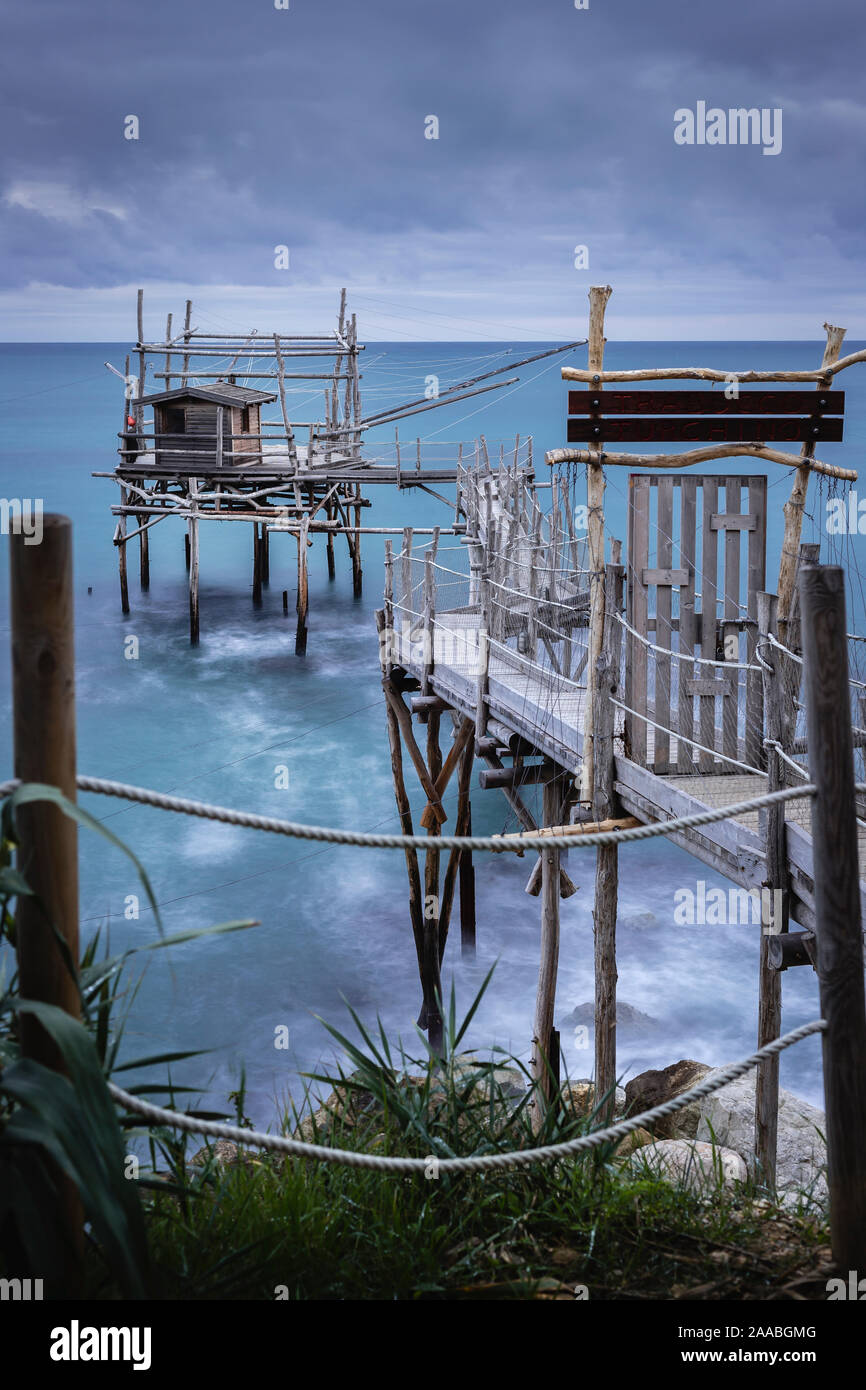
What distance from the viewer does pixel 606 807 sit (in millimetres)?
7246

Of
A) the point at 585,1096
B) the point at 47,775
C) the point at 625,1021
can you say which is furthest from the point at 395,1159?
the point at 625,1021

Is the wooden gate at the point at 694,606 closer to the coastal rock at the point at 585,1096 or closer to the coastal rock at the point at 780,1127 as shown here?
the coastal rock at the point at 780,1127

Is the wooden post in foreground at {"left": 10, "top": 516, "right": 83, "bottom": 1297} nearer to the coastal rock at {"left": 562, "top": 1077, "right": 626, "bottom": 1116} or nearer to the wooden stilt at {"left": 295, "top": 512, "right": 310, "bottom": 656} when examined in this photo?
the coastal rock at {"left": 562, "top": 1077, "right": 626, "bottom": 1116}

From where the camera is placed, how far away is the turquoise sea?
1216cm

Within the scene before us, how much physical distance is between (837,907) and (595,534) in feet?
14.8

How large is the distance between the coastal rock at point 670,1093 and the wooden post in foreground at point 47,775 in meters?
6.67

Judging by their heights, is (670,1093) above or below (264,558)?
below

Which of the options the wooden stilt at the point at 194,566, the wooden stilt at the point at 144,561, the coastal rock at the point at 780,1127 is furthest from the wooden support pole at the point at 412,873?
the wooden stilt at the point at 144,561

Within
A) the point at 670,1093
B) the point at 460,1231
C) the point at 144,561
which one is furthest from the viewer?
the point at 144,561

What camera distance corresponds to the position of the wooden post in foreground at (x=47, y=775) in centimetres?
205

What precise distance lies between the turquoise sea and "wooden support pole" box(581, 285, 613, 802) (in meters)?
1.36

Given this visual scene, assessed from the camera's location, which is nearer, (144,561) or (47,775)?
(47,775)

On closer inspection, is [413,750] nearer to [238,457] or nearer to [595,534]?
[595,534]

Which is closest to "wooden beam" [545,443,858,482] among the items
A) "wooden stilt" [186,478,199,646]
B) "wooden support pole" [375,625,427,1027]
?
"wooden support pole" [375,625,427,1027]
